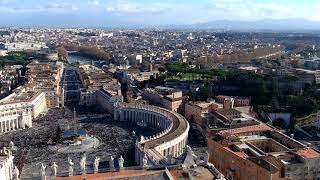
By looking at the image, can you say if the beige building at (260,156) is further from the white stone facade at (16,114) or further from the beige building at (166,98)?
the white stone facade at (16,114)

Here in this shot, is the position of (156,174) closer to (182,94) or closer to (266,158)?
(266,158)

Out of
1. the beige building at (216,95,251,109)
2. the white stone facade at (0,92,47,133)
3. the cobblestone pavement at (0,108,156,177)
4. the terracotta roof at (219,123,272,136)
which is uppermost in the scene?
the terracotta roof at (219,123,272,136)

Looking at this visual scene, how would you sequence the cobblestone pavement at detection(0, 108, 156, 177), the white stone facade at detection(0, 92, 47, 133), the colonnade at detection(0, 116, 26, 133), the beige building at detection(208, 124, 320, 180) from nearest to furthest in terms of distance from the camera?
the beige building at detection(208, 124, 320, 180), the cobblestone pavement at detection(0, 108, 156, 177), the colonnade at detection(0, 116, 26, 133), the white stone facade at detection(0, 92, 47, 133)

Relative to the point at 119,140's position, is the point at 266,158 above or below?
above

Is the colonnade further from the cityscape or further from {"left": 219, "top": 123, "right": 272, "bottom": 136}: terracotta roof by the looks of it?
{"left": 219, "top": 123, "right": 272, "bottom": 136}: terracotta roof

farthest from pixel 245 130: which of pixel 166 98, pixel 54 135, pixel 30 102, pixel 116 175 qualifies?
pixel 30 102

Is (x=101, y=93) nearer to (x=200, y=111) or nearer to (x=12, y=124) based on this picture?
(x=12, y=124)

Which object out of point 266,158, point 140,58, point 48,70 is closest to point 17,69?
point 48,70

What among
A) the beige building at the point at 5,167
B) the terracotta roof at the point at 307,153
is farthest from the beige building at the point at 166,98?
the beige building at the point at 5,167

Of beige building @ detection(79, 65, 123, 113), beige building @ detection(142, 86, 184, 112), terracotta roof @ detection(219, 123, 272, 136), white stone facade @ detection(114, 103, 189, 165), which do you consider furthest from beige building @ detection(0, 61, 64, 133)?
terracotta roof @ detection(219, 123, 272, 136)
